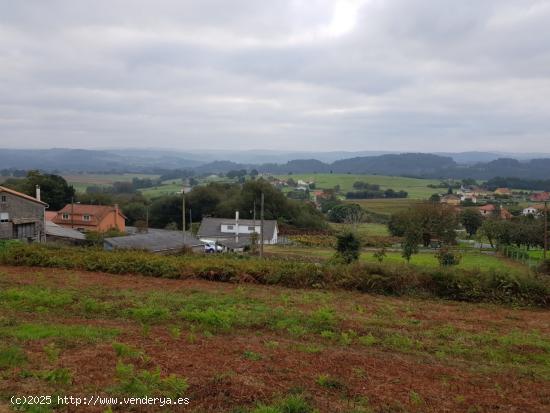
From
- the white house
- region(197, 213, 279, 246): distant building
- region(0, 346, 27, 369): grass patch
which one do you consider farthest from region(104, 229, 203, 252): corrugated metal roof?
the white house

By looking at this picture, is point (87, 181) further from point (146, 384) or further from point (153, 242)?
point (146, 384)

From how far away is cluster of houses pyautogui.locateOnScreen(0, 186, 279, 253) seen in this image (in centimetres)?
3347

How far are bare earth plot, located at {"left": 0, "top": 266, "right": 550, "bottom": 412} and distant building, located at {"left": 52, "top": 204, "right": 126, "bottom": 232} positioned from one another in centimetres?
4012

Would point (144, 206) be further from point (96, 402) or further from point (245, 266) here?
point (96, 402)

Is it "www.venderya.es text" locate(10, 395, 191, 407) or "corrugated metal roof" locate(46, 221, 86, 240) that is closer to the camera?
"www.venderya.es text" locate(10, 395, 191, 407)

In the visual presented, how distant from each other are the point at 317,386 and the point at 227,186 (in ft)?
242

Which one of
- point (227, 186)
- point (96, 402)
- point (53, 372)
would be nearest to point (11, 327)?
point (53, 372)

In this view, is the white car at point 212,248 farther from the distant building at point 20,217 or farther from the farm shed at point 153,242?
the distant building at point 20,217

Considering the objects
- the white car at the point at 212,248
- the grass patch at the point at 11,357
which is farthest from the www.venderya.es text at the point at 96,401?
the white car at the point at 212,248

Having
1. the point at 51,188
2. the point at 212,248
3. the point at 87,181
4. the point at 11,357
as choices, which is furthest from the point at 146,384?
the point at 87,181

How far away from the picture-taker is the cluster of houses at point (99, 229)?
3347 centimetres

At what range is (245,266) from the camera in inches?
591

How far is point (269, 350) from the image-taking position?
290 inches

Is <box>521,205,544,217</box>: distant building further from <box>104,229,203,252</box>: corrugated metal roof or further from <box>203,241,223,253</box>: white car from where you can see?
<box>104,229,203,252</box>: corrugated metal roof
